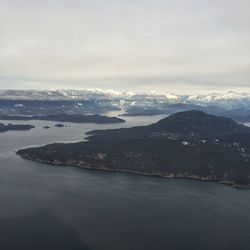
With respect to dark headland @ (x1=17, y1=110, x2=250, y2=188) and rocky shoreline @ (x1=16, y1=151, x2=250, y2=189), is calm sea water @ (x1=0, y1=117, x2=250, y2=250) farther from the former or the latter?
dark headland @ (x1=17, y1=110, x2=250, y2=188)

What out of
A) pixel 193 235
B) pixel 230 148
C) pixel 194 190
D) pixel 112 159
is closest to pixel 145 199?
pixel 194 190

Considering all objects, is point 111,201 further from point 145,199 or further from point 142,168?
point 142,168

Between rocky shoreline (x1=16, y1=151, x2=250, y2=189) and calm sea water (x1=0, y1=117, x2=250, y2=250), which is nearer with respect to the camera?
calm sea water (x1=0, y1=117, x2=250, y2=250)

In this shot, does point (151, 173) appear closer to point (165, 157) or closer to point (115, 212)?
point (165, 157)

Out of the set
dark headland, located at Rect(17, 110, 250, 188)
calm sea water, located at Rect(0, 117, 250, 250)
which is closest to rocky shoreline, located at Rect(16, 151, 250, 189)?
dark headland, located at Rect(17, 110, 250, 188)

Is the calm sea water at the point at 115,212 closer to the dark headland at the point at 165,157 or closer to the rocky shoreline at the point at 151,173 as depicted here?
the rocky shoreline at the point at 151,173

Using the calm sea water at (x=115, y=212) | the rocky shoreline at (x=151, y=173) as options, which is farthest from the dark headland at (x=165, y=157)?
the calm sea water at (x=115, y=212)

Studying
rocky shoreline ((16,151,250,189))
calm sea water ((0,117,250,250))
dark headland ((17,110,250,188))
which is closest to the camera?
calm sea water ((0,117,250,250))

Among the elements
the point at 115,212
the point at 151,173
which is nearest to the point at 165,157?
the point at 151,173
